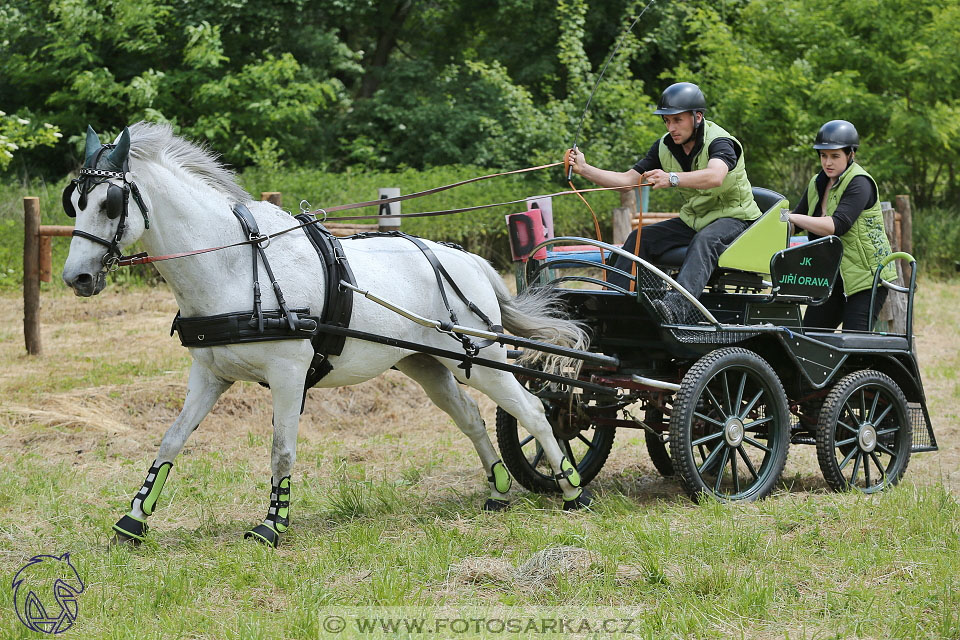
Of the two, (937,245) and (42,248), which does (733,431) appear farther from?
(937,245)

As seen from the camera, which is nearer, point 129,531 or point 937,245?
point 129,531

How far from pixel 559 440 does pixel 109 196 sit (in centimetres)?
311

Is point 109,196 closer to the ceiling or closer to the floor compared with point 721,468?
closer to the ceiling

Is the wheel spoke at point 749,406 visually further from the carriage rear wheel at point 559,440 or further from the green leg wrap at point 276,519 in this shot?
the green leg wrap at point 276,519

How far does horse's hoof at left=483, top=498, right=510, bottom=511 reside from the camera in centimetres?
555

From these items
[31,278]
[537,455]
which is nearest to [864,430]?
[537,455]

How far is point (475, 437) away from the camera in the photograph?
5.75 meters

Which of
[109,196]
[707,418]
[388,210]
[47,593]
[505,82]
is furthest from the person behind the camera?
[505,82]

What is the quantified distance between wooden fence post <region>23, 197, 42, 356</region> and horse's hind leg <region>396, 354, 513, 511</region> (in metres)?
4.98

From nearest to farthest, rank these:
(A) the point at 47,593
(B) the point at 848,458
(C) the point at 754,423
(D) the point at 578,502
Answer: (A) the point at 47,593, (D) the point at 578,502, (C) the point at 754,423, (B) the point at 848,458

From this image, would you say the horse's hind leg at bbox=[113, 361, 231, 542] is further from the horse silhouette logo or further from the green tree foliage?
the green tree foliage

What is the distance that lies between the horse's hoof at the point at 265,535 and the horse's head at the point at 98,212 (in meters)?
1.34

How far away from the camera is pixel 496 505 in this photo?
18.3 feet

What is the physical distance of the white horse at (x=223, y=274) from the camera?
4.34 meters
